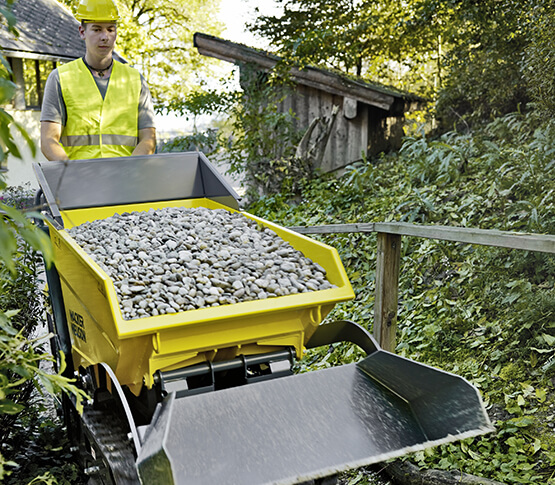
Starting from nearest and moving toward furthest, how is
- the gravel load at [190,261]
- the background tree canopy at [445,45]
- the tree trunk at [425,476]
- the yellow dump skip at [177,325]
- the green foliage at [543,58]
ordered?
the yellow dump skip at [177,325], the gravel load at [190,261], the tree trunk at [425,476], the green foliage at [543,58], the background tree canopy at [445,45]

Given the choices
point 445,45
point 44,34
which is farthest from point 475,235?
point 44,34

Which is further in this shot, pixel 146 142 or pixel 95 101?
pixel 146 142

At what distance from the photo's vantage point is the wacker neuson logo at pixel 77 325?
9.54 ft

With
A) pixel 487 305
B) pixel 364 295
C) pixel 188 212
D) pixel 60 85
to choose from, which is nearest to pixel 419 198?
pixel 364 295

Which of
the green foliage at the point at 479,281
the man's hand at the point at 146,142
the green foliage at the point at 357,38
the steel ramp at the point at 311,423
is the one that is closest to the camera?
the steel ramp at the point at 311,423

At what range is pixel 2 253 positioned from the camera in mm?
1084

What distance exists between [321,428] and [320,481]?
0.68 ft

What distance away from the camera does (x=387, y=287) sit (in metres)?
3.83

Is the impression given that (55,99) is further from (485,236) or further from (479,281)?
(479,281)

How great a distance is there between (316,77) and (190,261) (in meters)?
7.38

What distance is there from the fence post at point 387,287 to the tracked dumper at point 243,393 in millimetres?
848

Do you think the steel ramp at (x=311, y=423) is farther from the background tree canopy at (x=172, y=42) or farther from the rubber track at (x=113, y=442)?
the background tree canopy at (x=172, y=42)

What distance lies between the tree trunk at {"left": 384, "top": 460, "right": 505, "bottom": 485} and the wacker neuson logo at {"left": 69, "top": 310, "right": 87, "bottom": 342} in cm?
176

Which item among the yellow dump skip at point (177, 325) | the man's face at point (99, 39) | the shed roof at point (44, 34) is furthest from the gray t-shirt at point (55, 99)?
the shed roof at point (44, 34)
